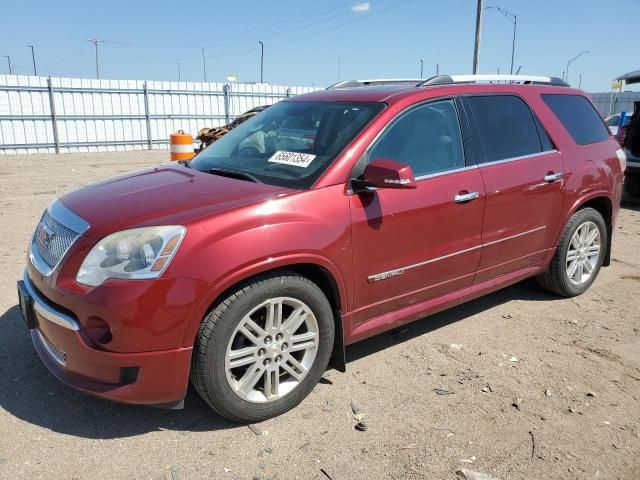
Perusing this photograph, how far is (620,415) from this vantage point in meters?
3.04

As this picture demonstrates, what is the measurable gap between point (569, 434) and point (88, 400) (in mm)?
2688

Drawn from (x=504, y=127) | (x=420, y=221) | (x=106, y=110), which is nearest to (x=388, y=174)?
(x=420, y=221)

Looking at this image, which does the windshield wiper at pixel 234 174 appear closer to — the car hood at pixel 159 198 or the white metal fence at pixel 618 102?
the car hood at pixel 159 198

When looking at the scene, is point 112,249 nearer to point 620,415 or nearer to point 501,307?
point 620,415

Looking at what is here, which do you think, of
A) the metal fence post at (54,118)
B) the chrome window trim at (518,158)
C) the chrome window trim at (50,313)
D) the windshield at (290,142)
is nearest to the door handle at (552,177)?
the chrome window trim at (518,158)

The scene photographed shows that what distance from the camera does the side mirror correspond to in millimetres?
2896

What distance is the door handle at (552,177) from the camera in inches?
163

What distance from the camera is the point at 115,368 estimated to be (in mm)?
2525

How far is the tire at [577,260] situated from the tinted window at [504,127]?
0.83m

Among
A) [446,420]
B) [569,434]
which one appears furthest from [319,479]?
[569,434]

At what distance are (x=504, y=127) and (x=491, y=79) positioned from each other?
430 mm

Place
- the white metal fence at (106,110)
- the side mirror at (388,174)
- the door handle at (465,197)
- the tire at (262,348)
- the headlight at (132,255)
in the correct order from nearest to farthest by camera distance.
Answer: the headlight at (132,255) < the tire at (262,348) < the side mirror at (388,174) < the door handle at (465,197) < the white metal fence at (106,110)

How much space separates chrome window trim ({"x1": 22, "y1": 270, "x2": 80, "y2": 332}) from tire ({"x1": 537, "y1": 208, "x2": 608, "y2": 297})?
3.76 metres

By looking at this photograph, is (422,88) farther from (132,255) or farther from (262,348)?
(132,255)
